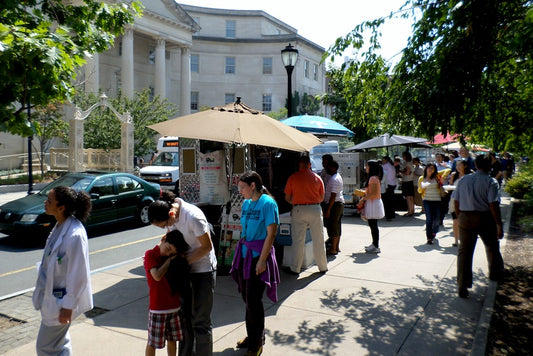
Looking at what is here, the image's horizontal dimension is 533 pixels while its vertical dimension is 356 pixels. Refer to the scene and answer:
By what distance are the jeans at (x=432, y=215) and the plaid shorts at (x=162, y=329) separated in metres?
6.86

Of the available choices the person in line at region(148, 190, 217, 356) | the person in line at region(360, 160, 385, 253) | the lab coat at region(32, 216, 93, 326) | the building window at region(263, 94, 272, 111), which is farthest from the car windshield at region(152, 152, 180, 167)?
the building window at region(263, 94, 272, 111)

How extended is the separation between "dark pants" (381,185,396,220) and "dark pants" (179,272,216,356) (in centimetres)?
978

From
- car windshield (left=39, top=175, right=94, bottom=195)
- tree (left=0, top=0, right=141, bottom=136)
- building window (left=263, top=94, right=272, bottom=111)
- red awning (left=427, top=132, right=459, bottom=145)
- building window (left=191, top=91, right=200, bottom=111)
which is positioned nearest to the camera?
tree (left=0, top=0, right=141, bottom=136)

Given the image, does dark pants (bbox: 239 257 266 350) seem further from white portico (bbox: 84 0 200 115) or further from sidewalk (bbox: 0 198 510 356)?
white portico (bbox: 84 0 200 115)

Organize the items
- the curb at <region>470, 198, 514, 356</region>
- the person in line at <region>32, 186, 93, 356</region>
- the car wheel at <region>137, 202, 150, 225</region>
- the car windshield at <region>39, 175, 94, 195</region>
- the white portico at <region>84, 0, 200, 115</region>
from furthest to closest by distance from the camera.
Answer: the white portico at <region>84, 0, 200, 115</region>
the car wheel at <region>137, 202, 150, 225</region>
the car windshield at <region>39, 175, 94, 195</region>
the curb at <region>470, 198, 514, 356</region>
the person in line at <region>32, 186, 93, 356</region>

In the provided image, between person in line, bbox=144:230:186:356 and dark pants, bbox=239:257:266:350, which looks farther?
dark pants, bbox=239:257:266:350

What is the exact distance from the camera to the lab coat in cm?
323

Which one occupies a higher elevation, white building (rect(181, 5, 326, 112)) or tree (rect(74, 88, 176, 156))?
white building (rect(181, 5, 326, 112))

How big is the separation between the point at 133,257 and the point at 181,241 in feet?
17.3

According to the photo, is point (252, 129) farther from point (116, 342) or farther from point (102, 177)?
point (102, 177)

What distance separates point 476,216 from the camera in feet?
19.5

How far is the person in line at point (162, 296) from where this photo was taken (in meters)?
3.50

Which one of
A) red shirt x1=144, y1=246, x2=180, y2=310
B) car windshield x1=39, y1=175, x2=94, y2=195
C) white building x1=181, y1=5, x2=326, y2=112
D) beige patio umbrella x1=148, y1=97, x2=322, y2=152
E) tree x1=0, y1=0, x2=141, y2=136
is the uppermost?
white building x1=181, y1=5, x2=326, y2=112

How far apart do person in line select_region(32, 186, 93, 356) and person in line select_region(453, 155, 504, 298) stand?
4805 mm
